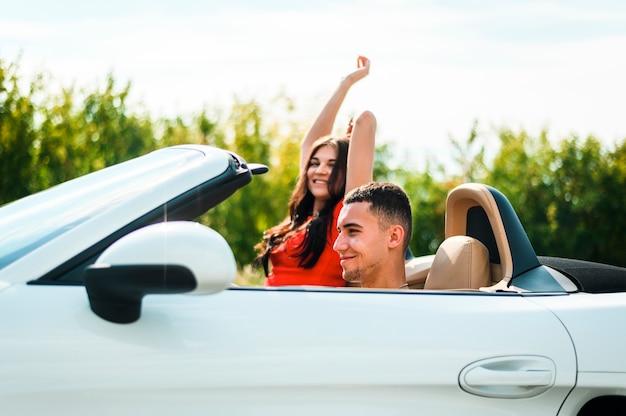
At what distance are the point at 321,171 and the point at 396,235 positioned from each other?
46.8 inches

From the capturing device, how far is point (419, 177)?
13.1 metres

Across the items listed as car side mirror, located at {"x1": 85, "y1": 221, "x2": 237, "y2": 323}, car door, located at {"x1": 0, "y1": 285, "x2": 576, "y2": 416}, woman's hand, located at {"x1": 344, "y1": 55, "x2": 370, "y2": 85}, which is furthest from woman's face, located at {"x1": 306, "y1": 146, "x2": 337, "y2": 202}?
car side mirror, located at {"x1": 85, "y1": 221, "x2": 237, "y2": 323}

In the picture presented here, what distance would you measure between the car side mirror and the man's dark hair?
136cm

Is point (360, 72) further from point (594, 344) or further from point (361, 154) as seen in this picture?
point (594, 344)

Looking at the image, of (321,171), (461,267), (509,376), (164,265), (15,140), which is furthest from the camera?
(15,140)

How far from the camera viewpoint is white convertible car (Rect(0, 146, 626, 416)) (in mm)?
2066

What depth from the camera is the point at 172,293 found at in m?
2.03

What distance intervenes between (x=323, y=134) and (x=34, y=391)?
11.1ft

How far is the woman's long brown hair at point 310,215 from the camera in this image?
4.27 metres

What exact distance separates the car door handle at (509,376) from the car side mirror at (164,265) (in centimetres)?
69

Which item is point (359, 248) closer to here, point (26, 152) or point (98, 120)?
point (26, 152)

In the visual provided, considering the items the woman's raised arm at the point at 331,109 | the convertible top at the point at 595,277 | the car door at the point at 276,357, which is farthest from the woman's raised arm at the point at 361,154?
the car door at the point at 276,357

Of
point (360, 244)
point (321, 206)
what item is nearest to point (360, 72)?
point (321, 206)

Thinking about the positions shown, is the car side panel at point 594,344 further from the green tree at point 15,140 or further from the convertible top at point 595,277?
the green tree at point 15,140
